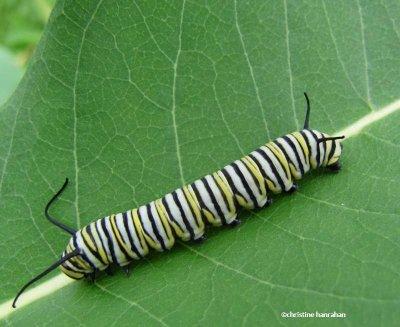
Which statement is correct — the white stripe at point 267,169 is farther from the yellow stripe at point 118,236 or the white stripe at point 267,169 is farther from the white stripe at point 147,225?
the yellow stripe at point 118,236

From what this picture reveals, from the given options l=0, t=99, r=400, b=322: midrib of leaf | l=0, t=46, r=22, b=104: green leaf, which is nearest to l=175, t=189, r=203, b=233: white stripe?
l=0, t=99, r=400, b=322: midrib of leaf

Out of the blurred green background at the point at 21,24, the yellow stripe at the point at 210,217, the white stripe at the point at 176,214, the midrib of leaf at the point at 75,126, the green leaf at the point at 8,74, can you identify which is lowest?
the yellow stripe at the point at 210,217

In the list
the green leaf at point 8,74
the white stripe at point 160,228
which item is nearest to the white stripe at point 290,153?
the white stripe at point 160,228

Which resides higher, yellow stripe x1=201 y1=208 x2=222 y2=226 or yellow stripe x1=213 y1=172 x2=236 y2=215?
yellow stripe x1=213 y1=172 x2=236 y2=215

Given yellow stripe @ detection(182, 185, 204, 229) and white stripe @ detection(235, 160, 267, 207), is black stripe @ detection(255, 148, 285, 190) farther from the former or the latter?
yellow stripe @ detection(182, 185, 204, 229)

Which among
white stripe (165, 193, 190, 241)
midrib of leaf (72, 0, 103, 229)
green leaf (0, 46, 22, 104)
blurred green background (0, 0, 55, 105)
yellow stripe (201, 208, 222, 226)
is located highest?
blurred green background (0, 0, 55, 105)

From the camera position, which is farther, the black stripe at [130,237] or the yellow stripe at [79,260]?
the black stripe at [130,237]

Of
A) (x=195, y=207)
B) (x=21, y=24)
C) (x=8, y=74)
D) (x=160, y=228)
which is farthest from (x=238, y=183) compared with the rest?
(x=21, y=24)
